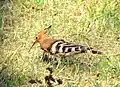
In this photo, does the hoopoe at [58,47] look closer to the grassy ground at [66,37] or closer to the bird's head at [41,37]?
the bird's head at [41,37]

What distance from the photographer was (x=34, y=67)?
5195 millimetres

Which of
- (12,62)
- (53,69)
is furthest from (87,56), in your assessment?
(12,62)

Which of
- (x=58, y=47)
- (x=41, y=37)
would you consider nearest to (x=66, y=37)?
(x=41, y=37)

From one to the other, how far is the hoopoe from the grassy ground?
0.20 metres

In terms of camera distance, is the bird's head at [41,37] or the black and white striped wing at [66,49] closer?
the black and white striped wing at [66,49]

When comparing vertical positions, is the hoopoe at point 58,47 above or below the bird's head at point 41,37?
below

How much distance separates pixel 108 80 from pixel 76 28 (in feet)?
3.58

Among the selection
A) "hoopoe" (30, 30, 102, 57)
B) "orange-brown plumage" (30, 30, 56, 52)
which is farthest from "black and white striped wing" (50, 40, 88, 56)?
"orange-brown plumage" (30, 30, 56, 52)

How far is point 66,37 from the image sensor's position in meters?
5.77

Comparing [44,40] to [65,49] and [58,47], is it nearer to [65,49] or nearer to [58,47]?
[58,47]

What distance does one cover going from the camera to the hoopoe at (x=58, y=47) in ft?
15.8

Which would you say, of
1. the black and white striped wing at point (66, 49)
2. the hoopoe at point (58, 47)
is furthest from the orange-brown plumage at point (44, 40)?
the black and white striped wing at point (66, 49)

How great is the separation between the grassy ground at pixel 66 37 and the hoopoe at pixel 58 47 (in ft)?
0.67

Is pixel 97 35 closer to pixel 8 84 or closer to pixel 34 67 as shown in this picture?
pixel 34 67
